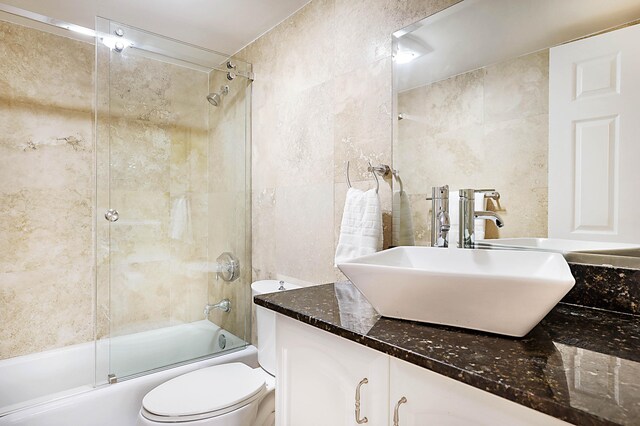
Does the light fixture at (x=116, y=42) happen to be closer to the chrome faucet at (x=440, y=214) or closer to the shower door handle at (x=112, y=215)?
the shower door handle at (x=112, y=215)

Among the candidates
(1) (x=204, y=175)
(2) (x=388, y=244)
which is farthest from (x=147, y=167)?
(2) (x=388, y=244)

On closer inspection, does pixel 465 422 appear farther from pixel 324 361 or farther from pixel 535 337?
pixel 324 361

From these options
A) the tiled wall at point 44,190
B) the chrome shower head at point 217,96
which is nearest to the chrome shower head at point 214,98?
the chrome shower head at point 217,96

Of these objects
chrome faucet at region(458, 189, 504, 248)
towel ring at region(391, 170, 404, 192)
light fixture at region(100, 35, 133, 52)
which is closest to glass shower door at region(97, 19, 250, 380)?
light fixture at region(100, 35, 133, 52)

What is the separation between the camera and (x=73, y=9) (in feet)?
6.46

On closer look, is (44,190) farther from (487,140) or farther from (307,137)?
(487,140)

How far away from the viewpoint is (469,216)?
1224 mm

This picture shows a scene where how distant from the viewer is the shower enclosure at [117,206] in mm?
1941

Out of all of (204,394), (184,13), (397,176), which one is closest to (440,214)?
(397,176)

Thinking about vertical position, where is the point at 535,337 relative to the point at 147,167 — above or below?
below

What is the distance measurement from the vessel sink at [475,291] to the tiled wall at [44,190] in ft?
7.05

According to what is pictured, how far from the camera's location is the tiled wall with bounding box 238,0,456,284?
1550 millimetres

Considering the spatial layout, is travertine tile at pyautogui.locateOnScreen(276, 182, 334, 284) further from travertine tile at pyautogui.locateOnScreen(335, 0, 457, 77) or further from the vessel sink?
the vessel sink

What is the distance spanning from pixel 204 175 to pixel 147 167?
1.11 ft
